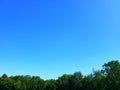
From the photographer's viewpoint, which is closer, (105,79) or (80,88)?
(105,79)

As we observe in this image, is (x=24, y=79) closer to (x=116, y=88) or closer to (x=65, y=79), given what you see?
(x=65, y=79)

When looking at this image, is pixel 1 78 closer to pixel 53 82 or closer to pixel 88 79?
pixel 53 82

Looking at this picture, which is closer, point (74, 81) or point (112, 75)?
point (112, 75)

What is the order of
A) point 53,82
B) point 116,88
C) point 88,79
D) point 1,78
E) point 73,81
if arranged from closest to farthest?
point 116,88 < point 88,79 < point 73,81 < point 53,82 < point 1,78

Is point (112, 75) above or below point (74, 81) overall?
below

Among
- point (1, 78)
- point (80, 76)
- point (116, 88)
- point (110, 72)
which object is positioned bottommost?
point (116, 88)

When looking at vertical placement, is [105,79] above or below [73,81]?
below

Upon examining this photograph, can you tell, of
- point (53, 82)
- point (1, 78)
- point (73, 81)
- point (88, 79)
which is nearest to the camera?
point (88, 79)

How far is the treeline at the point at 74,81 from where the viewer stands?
8049 cm

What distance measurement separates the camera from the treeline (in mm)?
80494

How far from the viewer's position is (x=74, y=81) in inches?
4072

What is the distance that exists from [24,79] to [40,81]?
9.68 meters

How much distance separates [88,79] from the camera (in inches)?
3748

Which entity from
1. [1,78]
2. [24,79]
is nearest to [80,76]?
[24,79]
